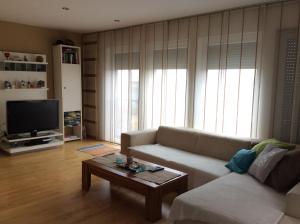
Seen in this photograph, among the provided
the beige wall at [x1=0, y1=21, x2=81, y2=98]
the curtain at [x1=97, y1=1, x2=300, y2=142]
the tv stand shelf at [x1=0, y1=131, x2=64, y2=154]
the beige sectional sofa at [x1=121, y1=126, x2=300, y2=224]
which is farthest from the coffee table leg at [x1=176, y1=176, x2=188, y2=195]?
the beige wall at [x1=0, y1=21, x2=81, y2=98]

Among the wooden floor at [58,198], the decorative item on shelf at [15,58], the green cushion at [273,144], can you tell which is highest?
the decorative item on shelf at [15,58]

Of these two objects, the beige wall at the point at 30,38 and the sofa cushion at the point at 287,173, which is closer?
the sofa cushion at the point at 287,173

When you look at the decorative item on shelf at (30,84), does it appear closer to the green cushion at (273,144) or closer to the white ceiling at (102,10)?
the white ceiling at (102,10)

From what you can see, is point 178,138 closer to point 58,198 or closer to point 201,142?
point 201,142

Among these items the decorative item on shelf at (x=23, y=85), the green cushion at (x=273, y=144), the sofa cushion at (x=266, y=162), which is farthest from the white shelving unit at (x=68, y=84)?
the sofa cushion at (x=266, y=162)

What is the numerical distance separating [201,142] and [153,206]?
55.5 inches

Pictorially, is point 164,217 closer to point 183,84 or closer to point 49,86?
point 183,84

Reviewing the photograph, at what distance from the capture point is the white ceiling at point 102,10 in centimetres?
352

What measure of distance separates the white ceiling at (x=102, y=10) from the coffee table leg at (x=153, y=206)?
237cm

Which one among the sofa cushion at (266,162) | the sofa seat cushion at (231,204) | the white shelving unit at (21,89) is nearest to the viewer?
the sofa seat cushion at (231,204)

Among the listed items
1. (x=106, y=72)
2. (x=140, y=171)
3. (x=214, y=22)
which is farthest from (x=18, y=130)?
(x=214, y=22)

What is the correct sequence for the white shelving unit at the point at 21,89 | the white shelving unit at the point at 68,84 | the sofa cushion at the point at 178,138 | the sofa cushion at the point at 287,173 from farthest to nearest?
Answer: the white shelving unit at the point at 68,84 → the white shelving unit at the point at 21,89 → the sofa cushion at the point at 178,138 → the sofa cushion at the point at 287,173

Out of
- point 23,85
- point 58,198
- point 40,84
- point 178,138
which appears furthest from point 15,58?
point 178,138

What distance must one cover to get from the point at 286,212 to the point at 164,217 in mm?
1189
